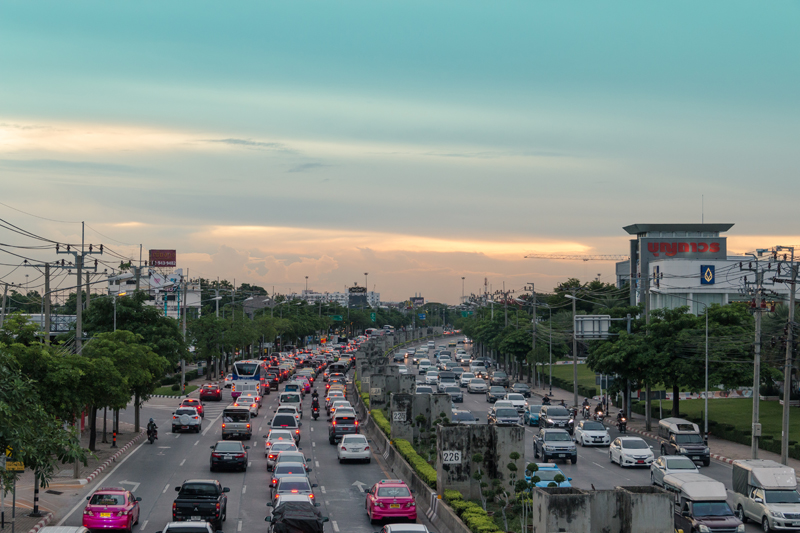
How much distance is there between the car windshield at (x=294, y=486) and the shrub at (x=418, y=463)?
17.8 feet

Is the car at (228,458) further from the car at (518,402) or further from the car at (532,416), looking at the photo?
the car at (518,402)

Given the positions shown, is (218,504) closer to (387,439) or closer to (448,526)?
(448,526)

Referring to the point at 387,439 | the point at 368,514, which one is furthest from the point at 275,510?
the point at 387,439

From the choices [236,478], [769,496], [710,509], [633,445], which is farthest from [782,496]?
[236,478]

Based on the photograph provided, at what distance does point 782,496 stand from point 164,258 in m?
174

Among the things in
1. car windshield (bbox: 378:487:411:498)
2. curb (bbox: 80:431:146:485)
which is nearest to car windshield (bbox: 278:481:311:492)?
car windshield (bbox: 378:487:411:498)

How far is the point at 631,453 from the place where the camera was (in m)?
40.0

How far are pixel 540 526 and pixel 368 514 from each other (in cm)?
973

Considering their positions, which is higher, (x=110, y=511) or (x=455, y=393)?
(x=110, y=511)

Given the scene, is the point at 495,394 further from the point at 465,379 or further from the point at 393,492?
the point at 393,492

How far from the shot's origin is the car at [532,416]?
5688cm

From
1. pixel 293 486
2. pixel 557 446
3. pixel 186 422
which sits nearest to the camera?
pixel 293 486

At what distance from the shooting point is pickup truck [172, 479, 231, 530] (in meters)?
26.2

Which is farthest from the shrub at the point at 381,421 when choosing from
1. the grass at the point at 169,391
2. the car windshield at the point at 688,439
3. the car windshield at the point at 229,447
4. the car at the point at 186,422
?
the grass at the point at 169,391
